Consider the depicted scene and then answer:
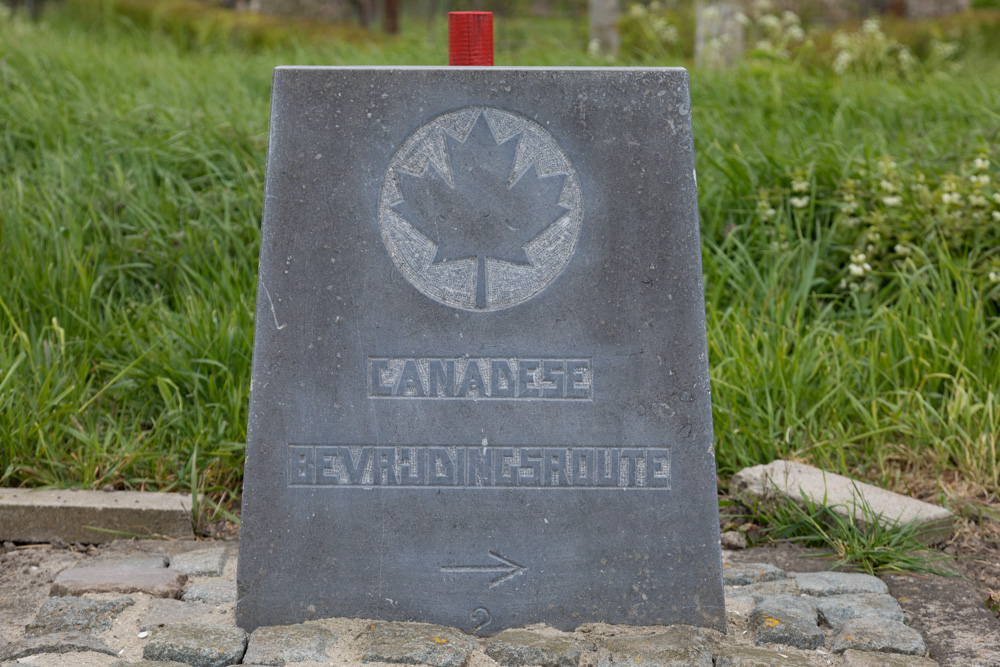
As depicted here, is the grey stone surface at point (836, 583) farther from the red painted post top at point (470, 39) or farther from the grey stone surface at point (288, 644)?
the red painted post top at point (470, 39)

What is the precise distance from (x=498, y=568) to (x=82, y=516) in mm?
1189

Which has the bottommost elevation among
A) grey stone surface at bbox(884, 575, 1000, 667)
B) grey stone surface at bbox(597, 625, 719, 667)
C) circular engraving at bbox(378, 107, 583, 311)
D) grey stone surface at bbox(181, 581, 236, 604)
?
grey stone surface at bbox(884, 575, 1000, 667)

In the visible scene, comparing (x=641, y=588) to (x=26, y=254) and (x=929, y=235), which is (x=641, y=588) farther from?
(x=26, y=254)

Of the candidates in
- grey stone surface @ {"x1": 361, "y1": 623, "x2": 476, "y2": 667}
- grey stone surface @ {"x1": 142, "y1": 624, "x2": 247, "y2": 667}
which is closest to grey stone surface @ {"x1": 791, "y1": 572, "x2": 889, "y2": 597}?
grey stone surface @ {"x1": 361, "y1": 623, "x2": 476, "y2": 667}

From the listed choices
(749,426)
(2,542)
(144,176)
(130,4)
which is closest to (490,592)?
(749,426)

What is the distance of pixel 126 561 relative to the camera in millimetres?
2352

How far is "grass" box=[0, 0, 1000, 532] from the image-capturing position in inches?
112

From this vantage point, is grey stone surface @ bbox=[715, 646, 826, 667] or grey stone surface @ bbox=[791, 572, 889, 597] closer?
grey stone surface @ bbox=[715, 646, 826, 667]

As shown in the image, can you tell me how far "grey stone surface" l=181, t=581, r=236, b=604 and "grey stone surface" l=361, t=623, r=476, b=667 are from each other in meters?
0.38

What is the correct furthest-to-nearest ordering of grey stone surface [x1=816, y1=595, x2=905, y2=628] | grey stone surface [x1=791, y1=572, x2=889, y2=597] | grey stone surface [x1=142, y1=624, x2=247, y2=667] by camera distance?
grey stone surface [x1=791, y1=572, x2=889, y2=597] → grey stone surface [x1=816, y1=595, x2=905, y2=628] → grey stone surface [x1=142, y1=624, x2=247, y2=667]

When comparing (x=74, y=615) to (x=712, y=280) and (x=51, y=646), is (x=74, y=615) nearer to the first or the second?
(x=51, y=646)

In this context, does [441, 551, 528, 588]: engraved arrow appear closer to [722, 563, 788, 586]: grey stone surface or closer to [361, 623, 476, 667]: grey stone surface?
[361, 623, 476, 667]: grey stone surface

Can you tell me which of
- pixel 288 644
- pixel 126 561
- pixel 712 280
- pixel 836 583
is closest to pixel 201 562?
pixel 126 561

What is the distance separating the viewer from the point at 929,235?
3510 millimetres
